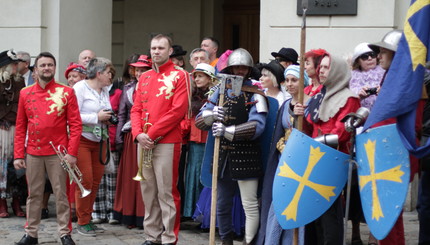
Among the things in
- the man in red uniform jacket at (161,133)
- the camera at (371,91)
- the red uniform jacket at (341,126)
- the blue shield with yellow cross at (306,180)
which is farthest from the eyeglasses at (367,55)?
the blue shield with yellow cross at (306,180)

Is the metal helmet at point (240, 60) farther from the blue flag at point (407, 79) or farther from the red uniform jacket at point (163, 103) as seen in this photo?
the blue flag at point (407, 79)

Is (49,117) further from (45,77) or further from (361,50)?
(361,50)

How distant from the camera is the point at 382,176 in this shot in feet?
17.7

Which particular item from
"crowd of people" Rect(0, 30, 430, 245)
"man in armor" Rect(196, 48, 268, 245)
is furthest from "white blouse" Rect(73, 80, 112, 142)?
"man in armor" Rect(196, 48, 268, 245)

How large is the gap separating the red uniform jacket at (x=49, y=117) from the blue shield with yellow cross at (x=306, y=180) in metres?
2.46

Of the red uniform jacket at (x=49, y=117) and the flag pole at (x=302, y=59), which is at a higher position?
the flag pole at (x=302, y=59)

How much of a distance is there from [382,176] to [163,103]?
2.61 metres

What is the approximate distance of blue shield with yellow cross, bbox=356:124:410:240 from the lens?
527 cm

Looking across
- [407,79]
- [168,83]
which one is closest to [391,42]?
[407,79]

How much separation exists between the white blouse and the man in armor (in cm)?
138

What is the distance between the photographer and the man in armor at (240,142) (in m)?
7.00

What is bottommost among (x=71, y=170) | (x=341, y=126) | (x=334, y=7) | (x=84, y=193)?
(x=84, y=193)

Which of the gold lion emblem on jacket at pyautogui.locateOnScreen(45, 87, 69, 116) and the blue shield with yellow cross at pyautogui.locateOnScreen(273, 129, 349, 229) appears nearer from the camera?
the blue shield with yellow cross at pyautogui.locateOnScreen(273, 129, 349, 229)

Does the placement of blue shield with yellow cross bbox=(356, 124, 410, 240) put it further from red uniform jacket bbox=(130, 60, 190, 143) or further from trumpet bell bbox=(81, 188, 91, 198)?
trumpet bell bbox=(81, 188, 91, 198)
